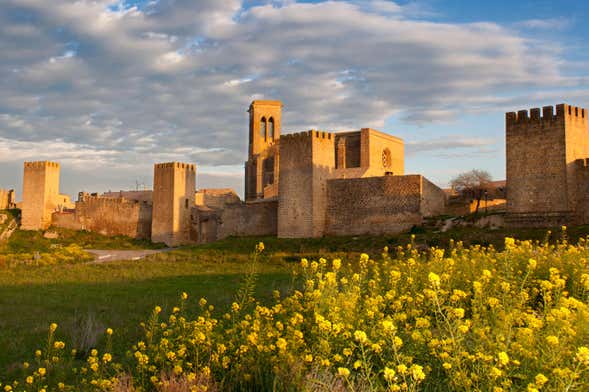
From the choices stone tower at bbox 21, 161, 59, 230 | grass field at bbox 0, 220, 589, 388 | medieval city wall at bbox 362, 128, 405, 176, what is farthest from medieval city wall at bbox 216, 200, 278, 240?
stone tower at bbox 21, 161, 59, 230

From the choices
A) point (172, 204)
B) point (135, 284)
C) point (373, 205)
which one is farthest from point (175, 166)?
point (135, 284)

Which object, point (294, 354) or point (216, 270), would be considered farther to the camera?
point (216, 270)

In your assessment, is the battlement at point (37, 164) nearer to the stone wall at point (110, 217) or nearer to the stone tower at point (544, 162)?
the stone wall at point (110, 217)

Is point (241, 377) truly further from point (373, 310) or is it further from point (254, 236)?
point (254, 236)

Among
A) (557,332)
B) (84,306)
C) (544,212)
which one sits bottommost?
(84,306)

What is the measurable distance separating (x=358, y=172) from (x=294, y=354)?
31302mm

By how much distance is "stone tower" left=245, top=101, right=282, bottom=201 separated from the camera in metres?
49.3

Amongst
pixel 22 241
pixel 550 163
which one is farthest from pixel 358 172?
pixel 22 241

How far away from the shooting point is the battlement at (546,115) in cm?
2239

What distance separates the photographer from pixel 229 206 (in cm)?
3522

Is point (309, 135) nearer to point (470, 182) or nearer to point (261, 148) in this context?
point (470, 182)

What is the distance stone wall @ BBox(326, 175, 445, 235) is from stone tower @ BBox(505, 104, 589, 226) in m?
4.73

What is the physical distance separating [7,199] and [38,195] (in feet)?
28.3

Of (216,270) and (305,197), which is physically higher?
(305,197)
